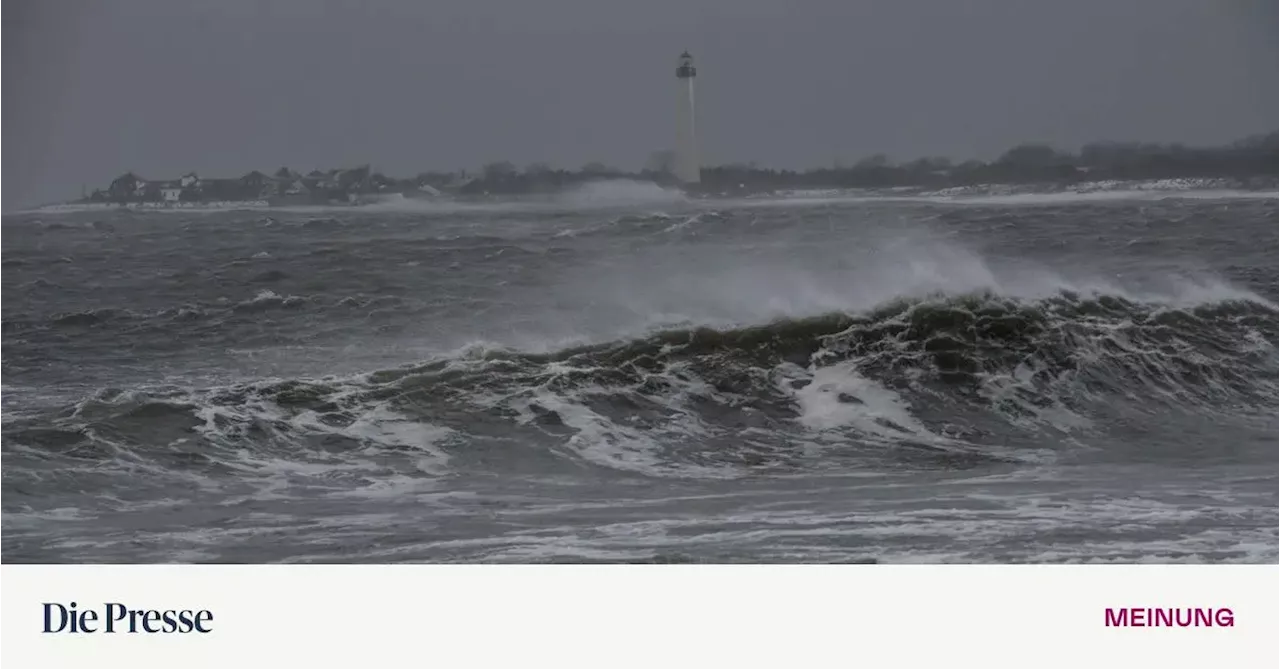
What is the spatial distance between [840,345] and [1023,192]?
72cm

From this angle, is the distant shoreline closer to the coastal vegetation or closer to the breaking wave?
the coastal vegetation

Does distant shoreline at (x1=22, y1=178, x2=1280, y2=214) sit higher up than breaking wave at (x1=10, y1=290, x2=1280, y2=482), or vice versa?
distant shoreline at (x1=22, y1=178, x2=1280, y2=214)

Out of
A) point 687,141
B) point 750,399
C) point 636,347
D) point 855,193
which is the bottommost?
point 750,399

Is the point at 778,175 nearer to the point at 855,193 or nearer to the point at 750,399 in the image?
the point at 855,193

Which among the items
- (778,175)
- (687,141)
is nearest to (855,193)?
(778,175)
